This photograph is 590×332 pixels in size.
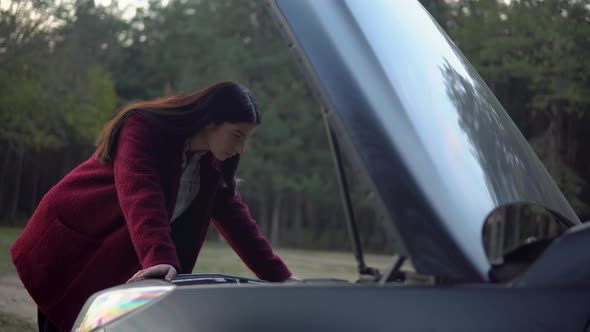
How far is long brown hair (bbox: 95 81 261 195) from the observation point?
2.31m

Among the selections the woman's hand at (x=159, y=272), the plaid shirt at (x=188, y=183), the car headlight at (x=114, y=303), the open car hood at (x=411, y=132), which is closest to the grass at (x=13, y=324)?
the plaid shirt at (x=188, y=183)

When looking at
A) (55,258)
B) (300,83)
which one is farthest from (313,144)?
(55,258)

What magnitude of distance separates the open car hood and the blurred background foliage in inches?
909

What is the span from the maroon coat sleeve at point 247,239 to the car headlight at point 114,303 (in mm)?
884

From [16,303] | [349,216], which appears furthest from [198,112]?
[16,303]

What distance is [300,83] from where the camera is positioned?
41219 millimetres

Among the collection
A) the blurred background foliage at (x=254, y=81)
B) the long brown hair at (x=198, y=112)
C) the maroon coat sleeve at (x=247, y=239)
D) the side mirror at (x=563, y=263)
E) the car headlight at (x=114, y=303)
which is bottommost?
the blurred background foliage at (x=254, y=81)

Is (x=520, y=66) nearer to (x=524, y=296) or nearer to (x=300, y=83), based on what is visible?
(x=300, y=83)

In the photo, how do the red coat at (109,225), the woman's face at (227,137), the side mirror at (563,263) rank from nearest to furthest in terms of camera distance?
the side mirror at (563,263) < the red coat at (109,225) < the woman's face at (227,137)

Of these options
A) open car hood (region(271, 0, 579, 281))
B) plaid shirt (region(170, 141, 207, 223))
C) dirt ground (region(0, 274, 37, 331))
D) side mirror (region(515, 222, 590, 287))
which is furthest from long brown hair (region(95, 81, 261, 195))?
dirt ground (region(0, 274, 37, 331))

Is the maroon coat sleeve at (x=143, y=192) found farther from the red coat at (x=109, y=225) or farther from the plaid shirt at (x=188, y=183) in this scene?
the plaid shirt at (x=188, y=183)

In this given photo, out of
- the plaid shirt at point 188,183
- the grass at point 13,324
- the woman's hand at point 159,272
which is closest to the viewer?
the woman's hand at point 159,272

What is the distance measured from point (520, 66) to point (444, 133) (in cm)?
2737

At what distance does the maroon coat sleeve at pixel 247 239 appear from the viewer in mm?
2403
